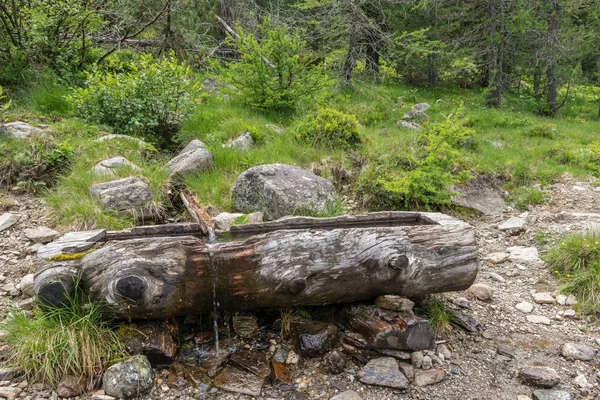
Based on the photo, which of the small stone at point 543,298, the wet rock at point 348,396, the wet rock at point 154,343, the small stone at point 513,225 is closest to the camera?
the wet rock at point 348,396

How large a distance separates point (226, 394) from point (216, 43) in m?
11.8

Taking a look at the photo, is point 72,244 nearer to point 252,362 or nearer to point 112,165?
point 252,362

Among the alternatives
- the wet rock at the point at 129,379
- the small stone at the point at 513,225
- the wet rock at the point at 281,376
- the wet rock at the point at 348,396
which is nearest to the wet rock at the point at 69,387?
the wet rock at the point at 129,379

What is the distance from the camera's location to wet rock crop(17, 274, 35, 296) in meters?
3.93

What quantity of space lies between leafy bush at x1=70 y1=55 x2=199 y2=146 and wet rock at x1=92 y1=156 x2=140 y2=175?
52.9 inches

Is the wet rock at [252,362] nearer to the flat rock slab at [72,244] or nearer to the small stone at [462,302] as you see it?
the flat rock slab at [72,244]

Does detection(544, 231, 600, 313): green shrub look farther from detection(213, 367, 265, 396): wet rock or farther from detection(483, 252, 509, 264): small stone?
detection(213, 367, 265, 396): wet rock

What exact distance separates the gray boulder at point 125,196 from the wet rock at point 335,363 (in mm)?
2964

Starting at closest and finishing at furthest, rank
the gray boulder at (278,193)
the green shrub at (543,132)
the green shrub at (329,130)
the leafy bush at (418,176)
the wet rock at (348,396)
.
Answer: the wet rock at (348,396) < the gray boulder at (278,193) < the leafy bush at (418,176) < the green shrub at (329,130) < the green shrub at (543,132)

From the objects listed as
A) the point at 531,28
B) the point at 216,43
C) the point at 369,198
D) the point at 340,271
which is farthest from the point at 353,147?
the point at 531,28

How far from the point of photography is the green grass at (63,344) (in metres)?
3.06

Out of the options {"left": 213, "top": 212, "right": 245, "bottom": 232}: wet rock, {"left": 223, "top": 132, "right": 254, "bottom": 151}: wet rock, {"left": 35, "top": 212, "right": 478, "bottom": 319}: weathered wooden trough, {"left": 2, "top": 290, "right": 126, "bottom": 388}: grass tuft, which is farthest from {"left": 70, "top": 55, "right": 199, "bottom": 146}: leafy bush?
{"left": 2, "top": 290, "right": 126, "bottom": 388}: grass tuft

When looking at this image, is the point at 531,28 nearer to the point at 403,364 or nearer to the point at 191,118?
the point at 191,118

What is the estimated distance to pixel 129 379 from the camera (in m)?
3.06
